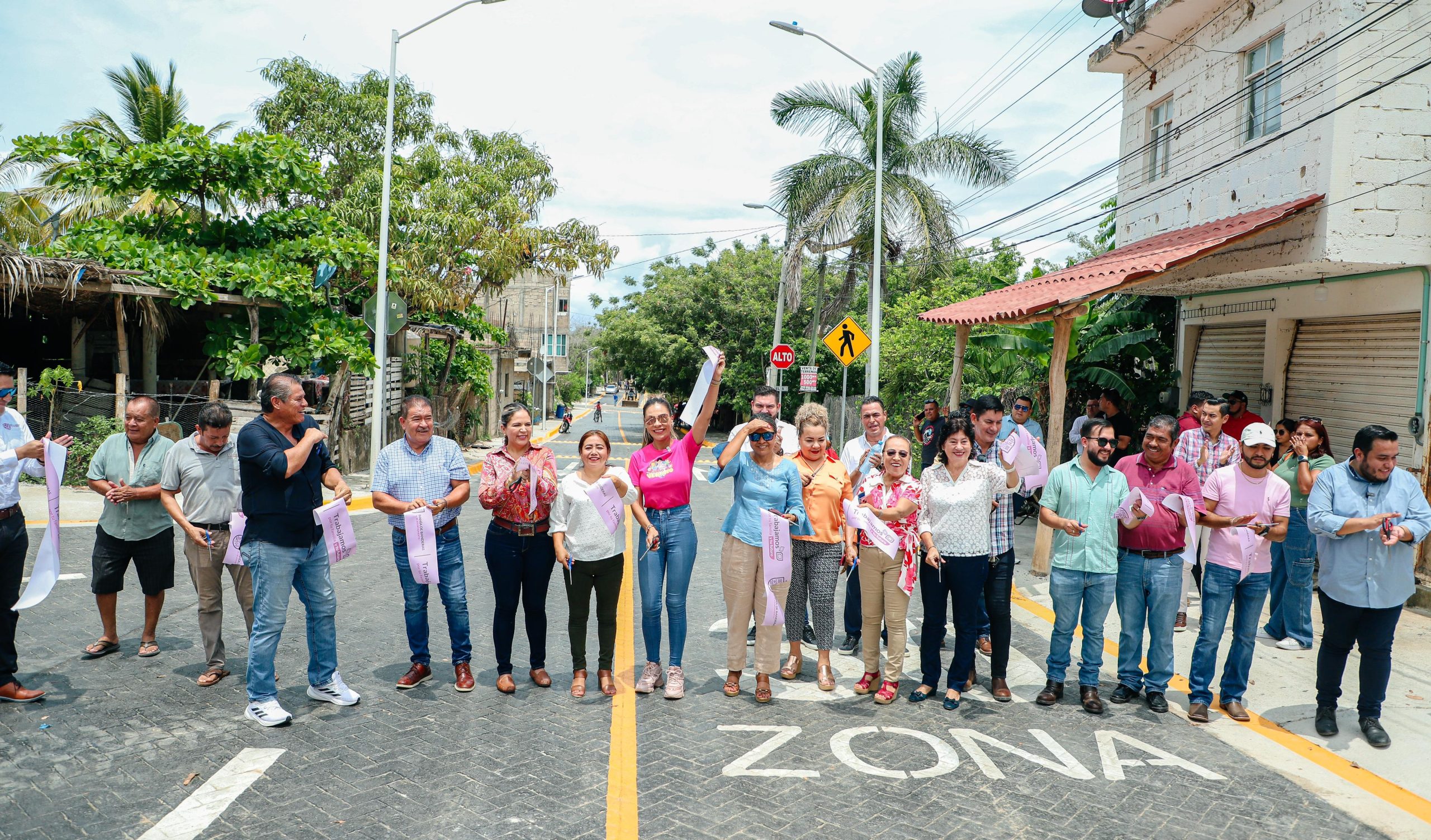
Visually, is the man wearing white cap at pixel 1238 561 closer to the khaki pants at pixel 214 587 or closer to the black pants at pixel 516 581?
the black pants at pixel 516 581

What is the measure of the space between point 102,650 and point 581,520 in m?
3.38

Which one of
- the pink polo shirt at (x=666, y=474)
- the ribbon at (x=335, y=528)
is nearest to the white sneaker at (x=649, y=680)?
the pink polo shirt at (x=666, y=474)

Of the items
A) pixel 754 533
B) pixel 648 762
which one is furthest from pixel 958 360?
pixel 648 762

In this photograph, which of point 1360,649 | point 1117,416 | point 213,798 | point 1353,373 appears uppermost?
point 1353,373

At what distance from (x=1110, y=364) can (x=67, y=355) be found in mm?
19706

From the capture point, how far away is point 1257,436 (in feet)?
19.5

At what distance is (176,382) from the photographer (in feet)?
64.9

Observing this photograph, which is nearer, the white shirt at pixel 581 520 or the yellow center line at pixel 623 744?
the yellow center line at pixel 623 744

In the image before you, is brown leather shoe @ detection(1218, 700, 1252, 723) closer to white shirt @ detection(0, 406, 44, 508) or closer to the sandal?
the sandal

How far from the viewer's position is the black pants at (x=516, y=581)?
601 centimetres

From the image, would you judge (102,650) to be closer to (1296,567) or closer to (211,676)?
(211,676)

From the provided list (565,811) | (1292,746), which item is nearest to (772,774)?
(565,811)

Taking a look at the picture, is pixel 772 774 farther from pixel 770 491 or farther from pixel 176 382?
pixel 176 382

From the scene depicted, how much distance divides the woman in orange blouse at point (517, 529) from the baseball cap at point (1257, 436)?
418 cm
